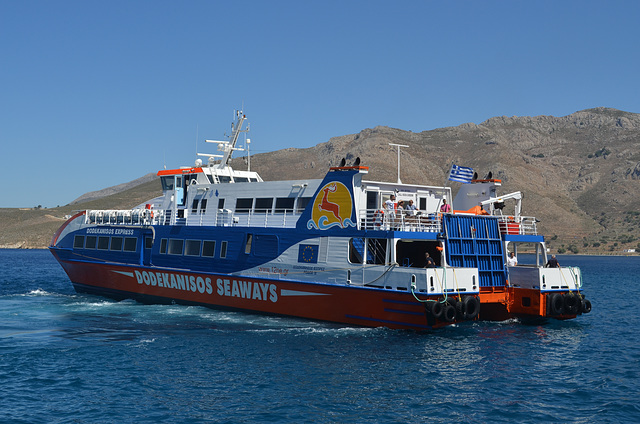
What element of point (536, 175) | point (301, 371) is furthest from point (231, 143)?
point (536, 175)

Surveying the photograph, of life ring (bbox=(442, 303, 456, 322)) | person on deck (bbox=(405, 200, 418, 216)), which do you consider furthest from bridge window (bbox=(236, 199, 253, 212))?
life ring (bbox=(442, 303, 456, 322))

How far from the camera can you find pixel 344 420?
1302cm

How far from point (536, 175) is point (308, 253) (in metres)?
150

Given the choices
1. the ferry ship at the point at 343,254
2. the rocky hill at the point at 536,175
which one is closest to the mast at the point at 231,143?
the ferry ship at the point at 343,254

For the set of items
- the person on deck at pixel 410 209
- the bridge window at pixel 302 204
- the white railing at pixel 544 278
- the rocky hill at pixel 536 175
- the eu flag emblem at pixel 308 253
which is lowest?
the white railing at pixel 544 278

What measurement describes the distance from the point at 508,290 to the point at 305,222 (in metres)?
8.15

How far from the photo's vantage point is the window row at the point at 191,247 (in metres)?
26.4

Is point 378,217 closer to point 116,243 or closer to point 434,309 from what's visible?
point 434,309

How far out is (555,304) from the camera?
2334 cm

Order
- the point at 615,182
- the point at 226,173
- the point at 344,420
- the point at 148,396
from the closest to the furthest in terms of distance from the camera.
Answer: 1. the point at 344,420
2. the point at 148,396
3. the point at 226,173
4. the point at 615,182

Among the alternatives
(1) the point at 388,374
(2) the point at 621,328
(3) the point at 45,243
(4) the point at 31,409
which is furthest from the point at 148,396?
(3) the point at 45,243

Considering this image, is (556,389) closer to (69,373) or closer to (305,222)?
(305,222)

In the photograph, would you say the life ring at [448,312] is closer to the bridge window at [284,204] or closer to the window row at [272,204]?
the window row at [272,204]

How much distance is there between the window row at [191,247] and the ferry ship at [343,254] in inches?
1.8
